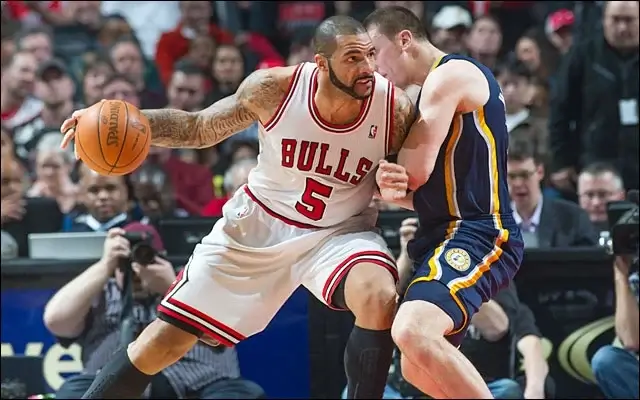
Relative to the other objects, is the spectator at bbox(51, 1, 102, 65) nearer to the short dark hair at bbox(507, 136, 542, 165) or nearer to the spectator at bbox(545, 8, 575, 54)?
the spectator at bbox(545, 8, 575, 54)

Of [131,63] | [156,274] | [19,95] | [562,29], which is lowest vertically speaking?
[156,274]

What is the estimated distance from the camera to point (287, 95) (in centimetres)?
544

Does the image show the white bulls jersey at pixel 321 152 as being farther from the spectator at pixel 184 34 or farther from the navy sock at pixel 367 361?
A: the spectator at pixel 184 34

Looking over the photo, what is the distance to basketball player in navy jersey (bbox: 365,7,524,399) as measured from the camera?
500 centimetres

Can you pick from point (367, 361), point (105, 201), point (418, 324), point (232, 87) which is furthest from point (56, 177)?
point (418, 324)

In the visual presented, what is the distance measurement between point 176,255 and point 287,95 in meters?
2.28

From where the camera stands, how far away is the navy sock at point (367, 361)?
17.7 ft

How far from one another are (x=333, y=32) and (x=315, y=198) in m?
0.79

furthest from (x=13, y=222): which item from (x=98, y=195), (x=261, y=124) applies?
(x=261, y=124)

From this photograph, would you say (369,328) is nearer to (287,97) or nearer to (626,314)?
(287,97)

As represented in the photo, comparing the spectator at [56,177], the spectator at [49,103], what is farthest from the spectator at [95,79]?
the spectator at [56,177]

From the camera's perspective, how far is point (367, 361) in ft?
17.9

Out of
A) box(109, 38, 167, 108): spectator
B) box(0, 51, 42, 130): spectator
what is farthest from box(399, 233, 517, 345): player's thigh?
box(0, 51, 42, 130): spectator

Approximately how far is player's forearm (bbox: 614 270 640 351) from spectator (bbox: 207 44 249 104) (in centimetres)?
420
